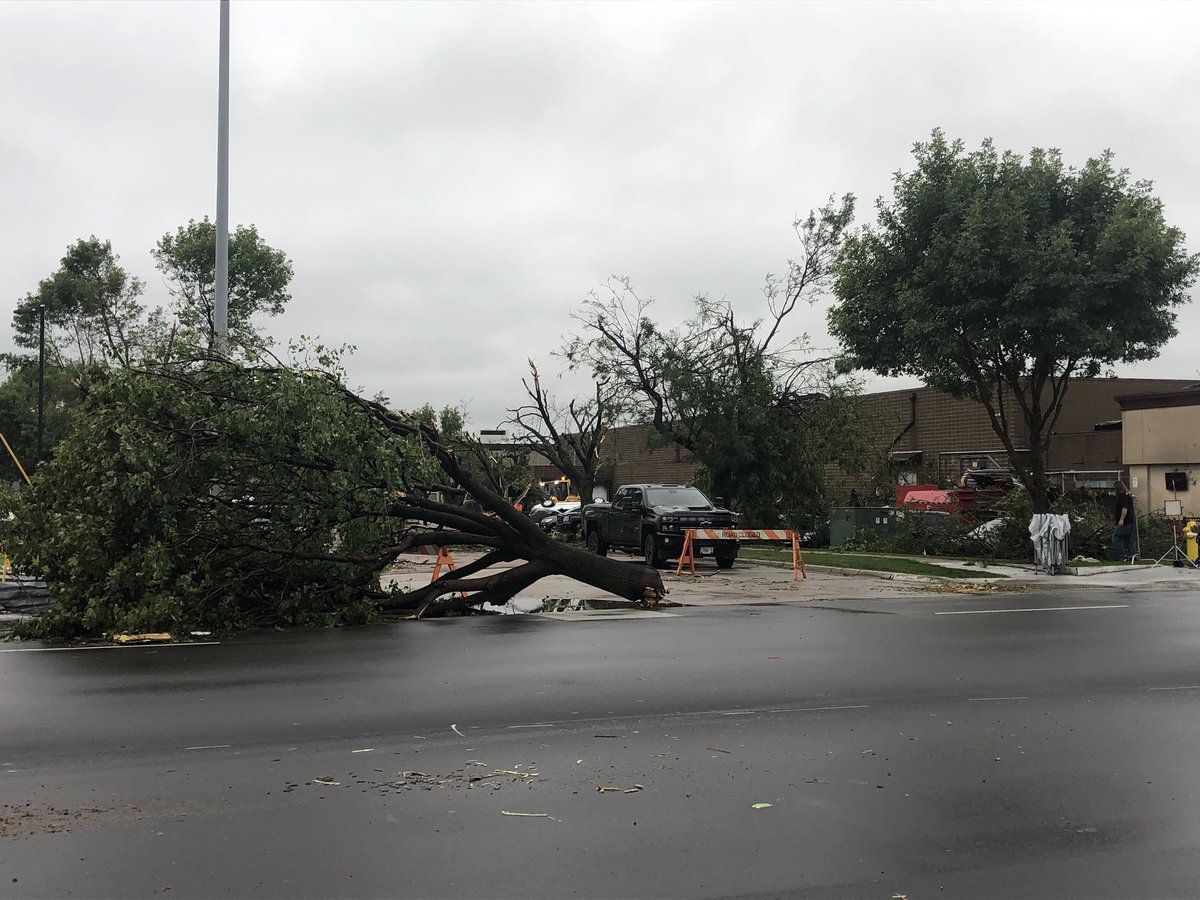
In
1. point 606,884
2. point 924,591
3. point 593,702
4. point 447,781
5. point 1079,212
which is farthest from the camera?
point 1079,212

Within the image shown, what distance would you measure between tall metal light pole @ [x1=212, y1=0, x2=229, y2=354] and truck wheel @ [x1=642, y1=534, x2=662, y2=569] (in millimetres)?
10554

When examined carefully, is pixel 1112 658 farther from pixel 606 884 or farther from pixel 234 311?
pixel 234 311

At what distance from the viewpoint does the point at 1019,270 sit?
22.4 meters

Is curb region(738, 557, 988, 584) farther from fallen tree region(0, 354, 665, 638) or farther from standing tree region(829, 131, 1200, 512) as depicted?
fallen tree region(0, 354, 665, 638)

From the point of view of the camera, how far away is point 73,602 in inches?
500

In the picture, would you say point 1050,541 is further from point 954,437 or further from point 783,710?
point 954,437

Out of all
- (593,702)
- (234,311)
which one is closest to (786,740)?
(593,702)

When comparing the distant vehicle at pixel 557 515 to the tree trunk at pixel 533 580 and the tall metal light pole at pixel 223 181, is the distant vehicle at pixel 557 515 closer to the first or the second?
the tall metal light pole at pixel 223 181

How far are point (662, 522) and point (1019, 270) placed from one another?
910 centimetres

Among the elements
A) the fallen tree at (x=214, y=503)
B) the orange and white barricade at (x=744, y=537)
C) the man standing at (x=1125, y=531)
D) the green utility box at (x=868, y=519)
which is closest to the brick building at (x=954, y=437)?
the green utility box at (x=868, y=519)

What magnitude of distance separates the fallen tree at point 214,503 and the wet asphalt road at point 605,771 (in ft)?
5.18

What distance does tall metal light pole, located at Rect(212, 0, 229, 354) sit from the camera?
686 inches

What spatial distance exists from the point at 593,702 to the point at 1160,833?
166 inches

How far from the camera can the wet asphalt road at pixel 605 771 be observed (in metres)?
4.75
